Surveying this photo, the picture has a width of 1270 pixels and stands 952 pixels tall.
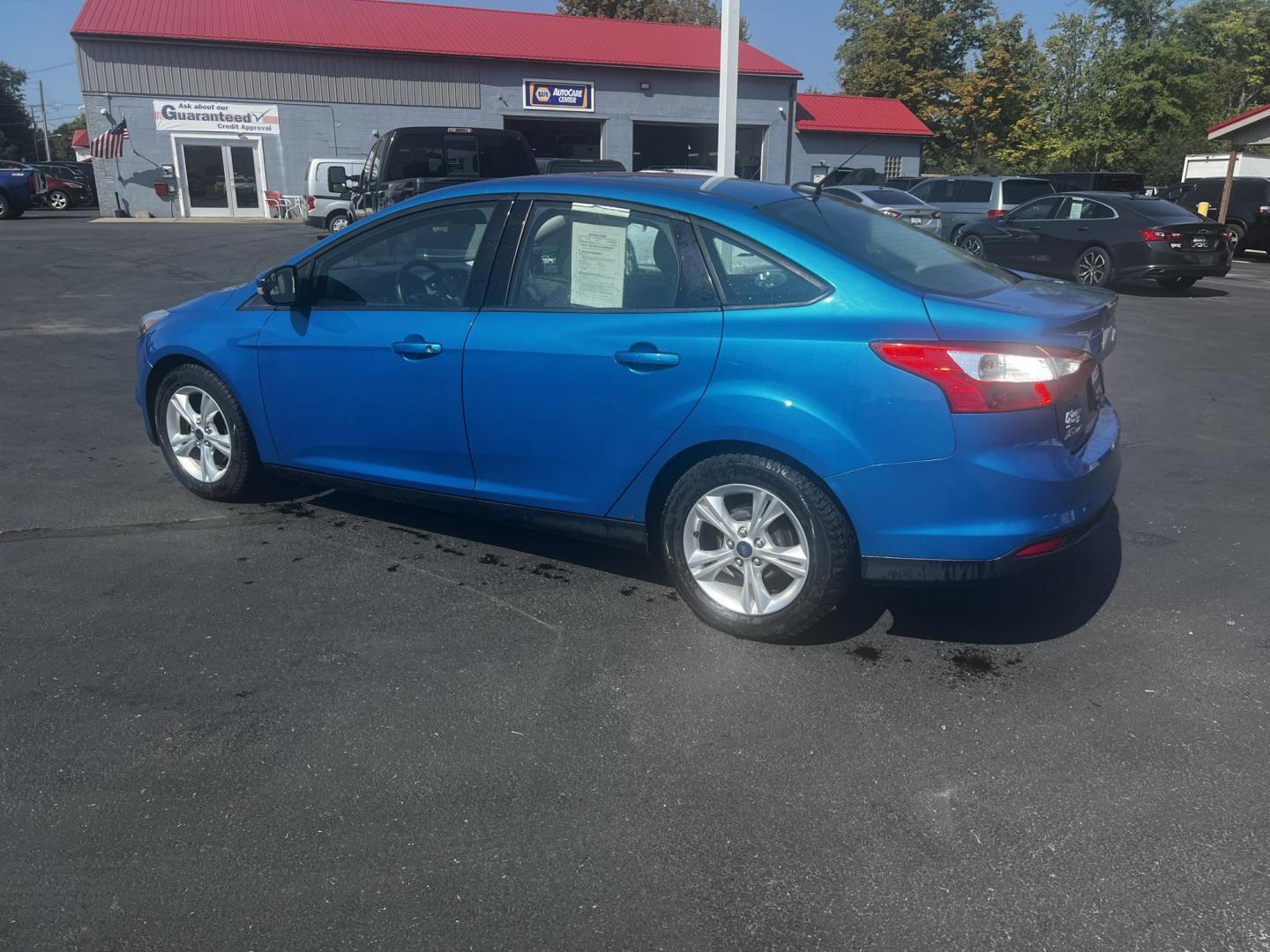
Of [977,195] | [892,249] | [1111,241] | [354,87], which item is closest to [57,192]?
[354,87]

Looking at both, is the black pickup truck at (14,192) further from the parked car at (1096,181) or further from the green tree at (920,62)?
the green tree at (920,62)

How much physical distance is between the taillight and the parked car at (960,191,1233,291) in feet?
42.1

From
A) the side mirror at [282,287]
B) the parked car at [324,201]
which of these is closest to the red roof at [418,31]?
the parked car at [324,201]

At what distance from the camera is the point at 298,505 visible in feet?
18.0

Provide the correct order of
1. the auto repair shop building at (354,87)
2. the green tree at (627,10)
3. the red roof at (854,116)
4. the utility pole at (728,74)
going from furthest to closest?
1. the green tree at (627,10)
2. the red roof at (854,116)
3. the auto repair shop building at (354,87)
4. the utility pole at (728,74)

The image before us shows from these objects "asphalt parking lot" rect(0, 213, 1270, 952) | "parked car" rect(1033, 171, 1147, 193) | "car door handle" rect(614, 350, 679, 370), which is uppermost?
"parked car" rect(1033, 171, 1147, 193)

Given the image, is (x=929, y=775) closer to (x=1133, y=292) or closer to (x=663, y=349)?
(x=663, y=349)

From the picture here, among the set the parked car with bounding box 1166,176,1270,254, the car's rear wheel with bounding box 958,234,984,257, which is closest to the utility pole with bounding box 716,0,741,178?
the car's rear wheel with bounding box 958,234,984,257

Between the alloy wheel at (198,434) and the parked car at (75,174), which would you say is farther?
the parked car at (75,174)

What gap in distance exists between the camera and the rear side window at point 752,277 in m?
3.71

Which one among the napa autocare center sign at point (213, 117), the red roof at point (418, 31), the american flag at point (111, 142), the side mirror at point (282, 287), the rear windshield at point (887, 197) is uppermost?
the red roof at point (418, 31)

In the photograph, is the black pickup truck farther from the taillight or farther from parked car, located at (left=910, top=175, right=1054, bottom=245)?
the taillight

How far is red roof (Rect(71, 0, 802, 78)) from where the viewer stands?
29.8m

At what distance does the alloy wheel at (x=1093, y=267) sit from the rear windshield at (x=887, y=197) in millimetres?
5500
